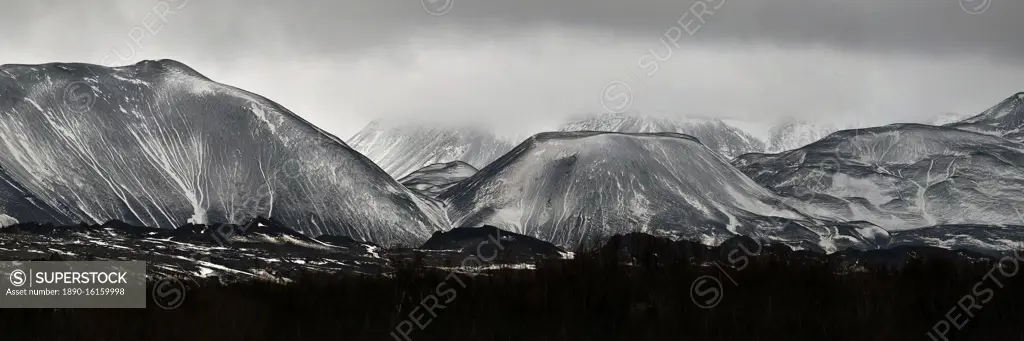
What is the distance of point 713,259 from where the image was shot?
2975 inches

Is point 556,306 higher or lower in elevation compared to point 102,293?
lower

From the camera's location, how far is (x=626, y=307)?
228 ft

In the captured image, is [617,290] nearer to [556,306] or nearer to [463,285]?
[556,306]

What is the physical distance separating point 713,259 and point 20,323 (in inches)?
1305

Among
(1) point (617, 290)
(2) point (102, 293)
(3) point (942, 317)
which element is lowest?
(3) point (942, 317)

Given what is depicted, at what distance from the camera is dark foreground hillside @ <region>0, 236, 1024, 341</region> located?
67.3 m

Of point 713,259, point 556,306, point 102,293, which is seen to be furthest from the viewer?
point 102,293

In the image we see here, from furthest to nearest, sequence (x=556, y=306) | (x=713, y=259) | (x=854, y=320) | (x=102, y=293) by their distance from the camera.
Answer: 1. (x=102, y=293)
2. (x=713, y=259)
3. (x=556, y=306)
4. (x=854, y=320)

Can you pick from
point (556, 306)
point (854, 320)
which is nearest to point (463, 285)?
point (556, 306)

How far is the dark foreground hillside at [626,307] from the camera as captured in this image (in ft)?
221

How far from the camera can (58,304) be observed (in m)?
78.2

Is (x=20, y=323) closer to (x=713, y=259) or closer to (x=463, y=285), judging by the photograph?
(x=463, y=285)

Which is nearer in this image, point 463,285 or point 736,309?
point 736,309

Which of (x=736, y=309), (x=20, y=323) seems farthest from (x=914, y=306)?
(x=20, y=323)
